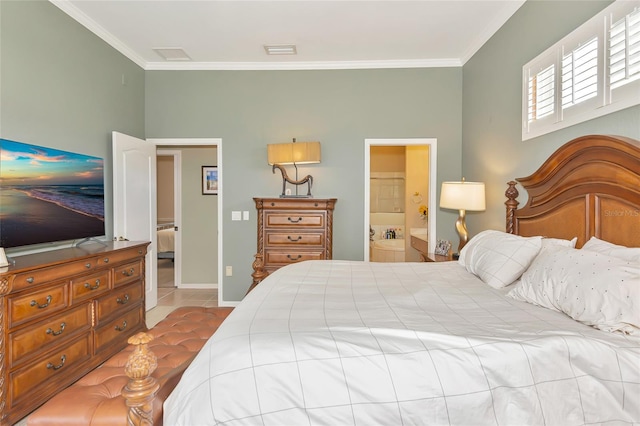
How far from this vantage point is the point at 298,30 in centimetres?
335

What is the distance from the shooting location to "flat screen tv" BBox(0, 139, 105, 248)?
2.32 m

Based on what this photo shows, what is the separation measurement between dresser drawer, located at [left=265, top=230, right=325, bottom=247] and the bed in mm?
2051

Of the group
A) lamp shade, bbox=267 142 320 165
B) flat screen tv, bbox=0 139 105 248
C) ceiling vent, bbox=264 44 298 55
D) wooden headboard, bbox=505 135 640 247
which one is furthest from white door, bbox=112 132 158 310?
wooden headboard, bbox=505 135 640 247

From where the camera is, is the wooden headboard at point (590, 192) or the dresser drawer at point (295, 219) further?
the dresser drawer at point (295, 219)

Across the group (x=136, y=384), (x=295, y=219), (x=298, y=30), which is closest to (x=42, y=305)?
(x=136, y=384)

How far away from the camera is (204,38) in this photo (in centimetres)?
352

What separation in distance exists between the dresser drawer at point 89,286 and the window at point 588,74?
11.4ft

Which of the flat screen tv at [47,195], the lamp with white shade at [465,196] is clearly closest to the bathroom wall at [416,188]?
the lamp with white shade at [465,196]

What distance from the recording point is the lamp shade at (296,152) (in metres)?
3.92

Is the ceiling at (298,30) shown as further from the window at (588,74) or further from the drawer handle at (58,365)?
the drawer handle at (58,365)

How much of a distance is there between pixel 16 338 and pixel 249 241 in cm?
249

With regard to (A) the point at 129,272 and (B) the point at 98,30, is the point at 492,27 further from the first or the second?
(A) the point at 129,272

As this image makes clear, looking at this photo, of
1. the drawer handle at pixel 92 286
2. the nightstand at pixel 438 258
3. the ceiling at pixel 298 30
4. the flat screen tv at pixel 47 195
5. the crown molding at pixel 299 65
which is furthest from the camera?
A: the crown molding at pixel 299 65

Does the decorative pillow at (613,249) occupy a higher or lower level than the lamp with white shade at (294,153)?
lower
